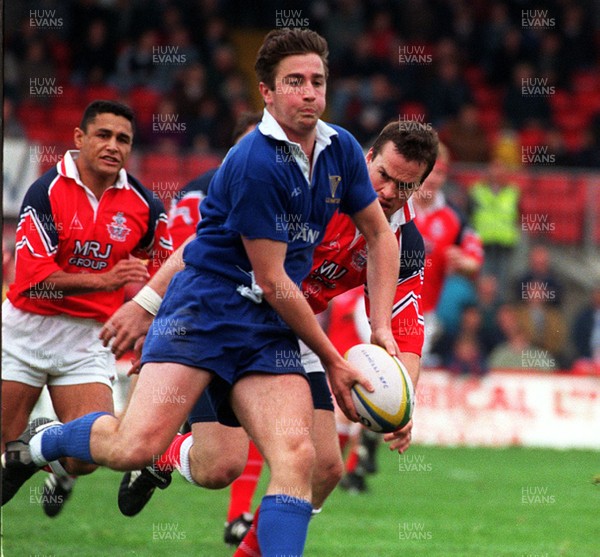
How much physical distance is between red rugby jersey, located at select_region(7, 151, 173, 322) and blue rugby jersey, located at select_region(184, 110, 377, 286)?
178 cm

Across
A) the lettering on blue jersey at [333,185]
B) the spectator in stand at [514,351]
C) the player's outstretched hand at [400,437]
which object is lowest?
the spectator in stand at [514,351]

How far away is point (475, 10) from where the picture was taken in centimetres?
2061

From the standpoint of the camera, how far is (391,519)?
827 centimetres

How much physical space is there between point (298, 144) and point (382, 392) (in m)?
1.08

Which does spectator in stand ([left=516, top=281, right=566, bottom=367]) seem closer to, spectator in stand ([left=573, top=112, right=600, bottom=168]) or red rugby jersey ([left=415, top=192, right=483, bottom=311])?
spectator in stand ([left=573, top=112, right=600, bottom=168])

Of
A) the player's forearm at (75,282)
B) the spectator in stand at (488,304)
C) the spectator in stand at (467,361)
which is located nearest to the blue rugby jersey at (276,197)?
the player's forearm at (75,282)

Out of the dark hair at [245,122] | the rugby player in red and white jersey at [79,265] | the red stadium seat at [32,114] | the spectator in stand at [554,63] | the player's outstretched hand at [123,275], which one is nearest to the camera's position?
the player's outstretched hand at [123,275]

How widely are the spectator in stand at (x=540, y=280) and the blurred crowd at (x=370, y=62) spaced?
2.88 meters

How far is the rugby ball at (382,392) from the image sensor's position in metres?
4.96

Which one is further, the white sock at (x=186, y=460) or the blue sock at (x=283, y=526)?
the white sock at (x=186, y=460)

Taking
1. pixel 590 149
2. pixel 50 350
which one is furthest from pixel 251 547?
pixel 590 149

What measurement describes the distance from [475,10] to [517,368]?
8660 mm

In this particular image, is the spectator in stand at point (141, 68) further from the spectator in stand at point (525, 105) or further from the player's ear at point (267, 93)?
the player's ear at point (267, 93)

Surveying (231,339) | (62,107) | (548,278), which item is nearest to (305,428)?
(231,339)
